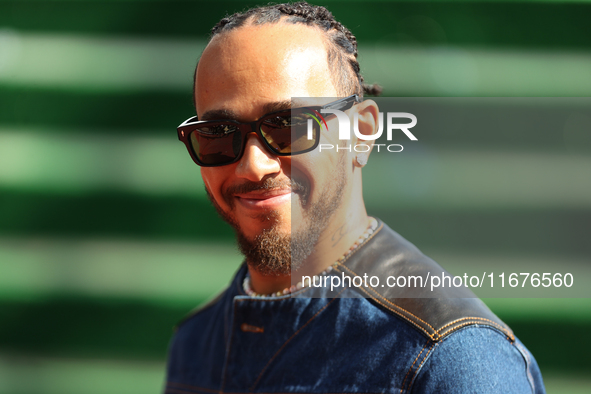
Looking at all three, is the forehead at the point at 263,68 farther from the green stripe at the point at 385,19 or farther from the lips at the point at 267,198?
the green stripe at the point at 385,19

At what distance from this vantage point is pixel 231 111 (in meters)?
1.17

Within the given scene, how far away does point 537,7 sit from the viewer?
90.7 inches

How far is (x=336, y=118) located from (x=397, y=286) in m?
0.45

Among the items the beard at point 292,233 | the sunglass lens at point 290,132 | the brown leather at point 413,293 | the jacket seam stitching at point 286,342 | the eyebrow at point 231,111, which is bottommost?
the jacket seam stitching at point 286,342

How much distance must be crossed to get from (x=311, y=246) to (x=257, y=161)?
0.27m

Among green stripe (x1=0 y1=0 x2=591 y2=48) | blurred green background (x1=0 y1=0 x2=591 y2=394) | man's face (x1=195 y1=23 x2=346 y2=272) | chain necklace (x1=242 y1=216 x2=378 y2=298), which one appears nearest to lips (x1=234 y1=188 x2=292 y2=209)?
man's face (x1=195 y1=23 x2=346 y2=272)

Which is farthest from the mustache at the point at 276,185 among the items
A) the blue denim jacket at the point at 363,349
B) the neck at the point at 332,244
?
the blue denim jacket at the point at 363,349

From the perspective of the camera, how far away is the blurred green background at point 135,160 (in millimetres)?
2285

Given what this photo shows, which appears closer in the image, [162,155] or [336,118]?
[336,118]

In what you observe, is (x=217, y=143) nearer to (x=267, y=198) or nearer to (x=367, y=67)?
(x=267, y=198)

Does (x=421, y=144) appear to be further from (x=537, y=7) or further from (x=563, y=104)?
(x=537, y=7)

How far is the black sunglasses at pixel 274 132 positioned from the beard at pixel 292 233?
8 centimetres

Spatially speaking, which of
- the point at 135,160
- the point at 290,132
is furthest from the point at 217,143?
the point at 135,160

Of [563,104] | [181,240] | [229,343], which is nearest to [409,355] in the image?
[229,343]
